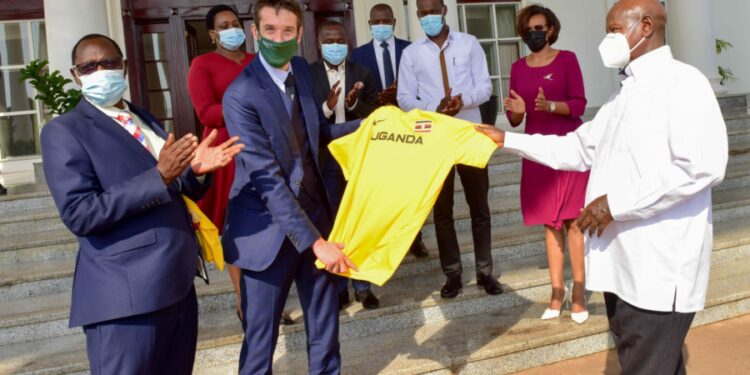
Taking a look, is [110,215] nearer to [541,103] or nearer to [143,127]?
[143,127]

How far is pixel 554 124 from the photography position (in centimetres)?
427

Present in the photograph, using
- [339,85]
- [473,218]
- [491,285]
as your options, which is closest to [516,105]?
[473,218]

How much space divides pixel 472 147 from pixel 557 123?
4.65 feet

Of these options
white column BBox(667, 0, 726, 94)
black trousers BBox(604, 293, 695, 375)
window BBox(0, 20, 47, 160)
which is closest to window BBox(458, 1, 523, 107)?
white column BBox(667, 0, 726, 94)

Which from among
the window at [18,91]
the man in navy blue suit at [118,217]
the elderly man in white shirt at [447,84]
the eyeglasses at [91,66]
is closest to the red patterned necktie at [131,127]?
the man in navy blue suit at [118,217]

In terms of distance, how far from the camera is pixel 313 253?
9.63 ft

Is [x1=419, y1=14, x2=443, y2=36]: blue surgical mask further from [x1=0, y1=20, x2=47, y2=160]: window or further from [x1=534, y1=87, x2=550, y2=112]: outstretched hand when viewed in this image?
[x1=0, y1=20, x2=47, y2=160]: window

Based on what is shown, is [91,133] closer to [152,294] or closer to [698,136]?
[152,294]

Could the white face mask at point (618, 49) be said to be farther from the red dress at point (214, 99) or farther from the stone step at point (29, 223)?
the stone step at point (29, 223)

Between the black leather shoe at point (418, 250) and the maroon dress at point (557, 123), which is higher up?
the maroon dress at point (557, 123)

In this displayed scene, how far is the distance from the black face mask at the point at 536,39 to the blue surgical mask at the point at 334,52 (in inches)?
47.8

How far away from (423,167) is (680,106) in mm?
1168

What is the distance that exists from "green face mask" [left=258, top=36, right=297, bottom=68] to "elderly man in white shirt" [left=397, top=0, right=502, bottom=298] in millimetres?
1592

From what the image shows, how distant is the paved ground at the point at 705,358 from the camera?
377 cm
